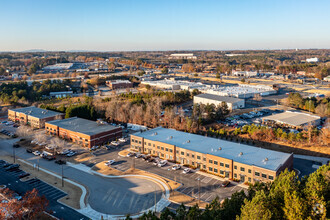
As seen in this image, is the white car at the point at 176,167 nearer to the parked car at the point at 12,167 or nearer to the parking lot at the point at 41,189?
the parking lot at the point at 41,189

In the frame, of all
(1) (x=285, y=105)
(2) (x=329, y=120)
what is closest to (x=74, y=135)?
(2) (x=329, y=120)

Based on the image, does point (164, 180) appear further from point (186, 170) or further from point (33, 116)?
point (33, 116)

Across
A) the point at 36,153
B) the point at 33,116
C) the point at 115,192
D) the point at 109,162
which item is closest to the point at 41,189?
the point at 115,192

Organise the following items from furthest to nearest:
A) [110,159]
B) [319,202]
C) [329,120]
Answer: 1. [329,120]
2. [110,159]
3. [319,202]

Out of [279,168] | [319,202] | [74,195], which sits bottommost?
[74,195]

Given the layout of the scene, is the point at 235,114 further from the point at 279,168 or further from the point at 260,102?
the point at 279,168

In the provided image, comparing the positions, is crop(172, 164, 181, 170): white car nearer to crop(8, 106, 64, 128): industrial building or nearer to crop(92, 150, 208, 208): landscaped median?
crop(92, 150, 208, 208): landscaped median
